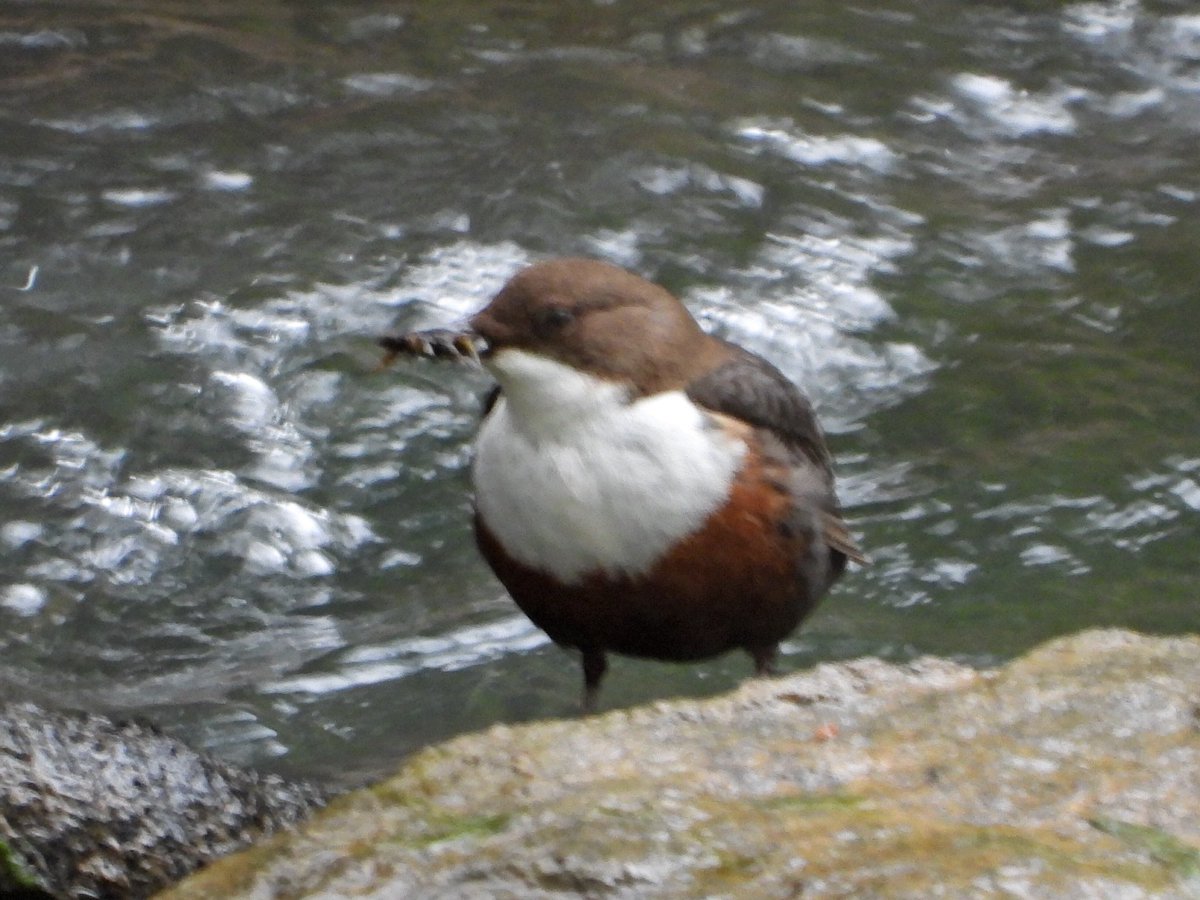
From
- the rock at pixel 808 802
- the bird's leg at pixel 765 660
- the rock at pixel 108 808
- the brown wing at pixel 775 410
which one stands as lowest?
the bird's leg at pixel 765 660

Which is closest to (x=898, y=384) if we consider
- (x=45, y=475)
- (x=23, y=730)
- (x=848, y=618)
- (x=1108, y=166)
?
(x=848, y=618)

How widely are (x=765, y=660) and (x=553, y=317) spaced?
924 mm

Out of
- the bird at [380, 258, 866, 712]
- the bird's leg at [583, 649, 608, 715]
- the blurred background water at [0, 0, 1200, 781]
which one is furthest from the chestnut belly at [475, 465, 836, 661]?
the blurred background water at [0, 0, 1200, 781]

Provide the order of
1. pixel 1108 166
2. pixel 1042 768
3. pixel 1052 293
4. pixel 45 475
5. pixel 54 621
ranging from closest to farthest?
pixel 1042 768
pixel 54 621
pixel 45 475
pixel 1052 293
pixel 1108 166

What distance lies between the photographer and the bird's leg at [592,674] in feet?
13.0

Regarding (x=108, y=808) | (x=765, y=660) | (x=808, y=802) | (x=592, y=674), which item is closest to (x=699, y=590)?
(x=765, y=660)

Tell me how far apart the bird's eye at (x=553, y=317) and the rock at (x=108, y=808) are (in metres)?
A: 0.99

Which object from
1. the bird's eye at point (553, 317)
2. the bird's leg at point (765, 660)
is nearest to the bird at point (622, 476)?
the bird's eye at point (553, 317)

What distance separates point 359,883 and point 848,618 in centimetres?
288

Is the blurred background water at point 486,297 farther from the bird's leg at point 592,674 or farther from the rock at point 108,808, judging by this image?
the rock at point 108,808

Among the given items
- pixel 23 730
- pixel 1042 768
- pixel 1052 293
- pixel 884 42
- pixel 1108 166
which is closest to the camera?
pixel 1042 768

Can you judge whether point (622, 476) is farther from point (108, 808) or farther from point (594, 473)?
point (108, 808)

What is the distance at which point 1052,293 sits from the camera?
20.4 ft

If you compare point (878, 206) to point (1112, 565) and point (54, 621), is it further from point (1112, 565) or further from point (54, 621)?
point (54, 621)
